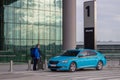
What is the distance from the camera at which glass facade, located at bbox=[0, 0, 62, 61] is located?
47.4 m

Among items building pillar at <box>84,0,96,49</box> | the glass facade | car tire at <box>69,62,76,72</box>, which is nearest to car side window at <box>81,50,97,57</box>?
car tire at <box>69,62,76,72</box>

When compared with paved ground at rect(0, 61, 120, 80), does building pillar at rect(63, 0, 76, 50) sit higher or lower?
higher

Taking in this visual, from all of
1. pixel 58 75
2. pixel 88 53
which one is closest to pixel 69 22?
pixel 88 53

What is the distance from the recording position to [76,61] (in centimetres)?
2564

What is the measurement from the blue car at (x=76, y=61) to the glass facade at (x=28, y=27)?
826 inches

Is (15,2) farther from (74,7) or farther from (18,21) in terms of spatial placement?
(74,7)

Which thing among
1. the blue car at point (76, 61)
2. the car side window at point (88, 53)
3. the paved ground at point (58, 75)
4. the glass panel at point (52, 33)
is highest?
the glass panel at point (52, 33)

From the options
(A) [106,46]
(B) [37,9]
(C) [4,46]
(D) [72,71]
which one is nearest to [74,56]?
(D) [72,71]

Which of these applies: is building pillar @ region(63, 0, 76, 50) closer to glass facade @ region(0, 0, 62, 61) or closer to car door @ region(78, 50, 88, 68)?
glass facade @ region(0, 0, 62, 61)

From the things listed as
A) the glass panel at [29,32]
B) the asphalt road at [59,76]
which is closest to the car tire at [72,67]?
the asphalt road at [59,76]

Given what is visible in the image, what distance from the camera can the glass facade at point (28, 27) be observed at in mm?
47438

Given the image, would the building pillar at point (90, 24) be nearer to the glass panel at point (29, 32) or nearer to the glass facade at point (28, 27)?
the glass facade at point (28, 27)

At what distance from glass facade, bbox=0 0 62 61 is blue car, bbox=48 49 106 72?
20973 millimetres

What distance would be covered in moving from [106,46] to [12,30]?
47738 millimetres
